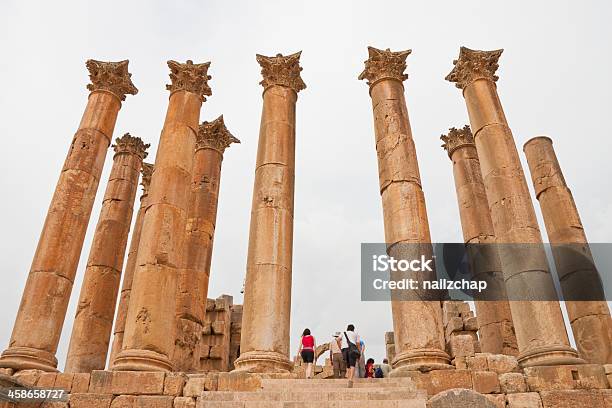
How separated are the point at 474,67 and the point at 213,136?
38.2ft

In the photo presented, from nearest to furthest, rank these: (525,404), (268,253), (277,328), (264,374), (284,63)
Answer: (525,404), (264,374), (277,328), (268,253), (284,63)

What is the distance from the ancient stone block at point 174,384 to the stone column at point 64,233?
3.69 meters

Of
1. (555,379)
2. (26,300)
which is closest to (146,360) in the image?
(26,300)

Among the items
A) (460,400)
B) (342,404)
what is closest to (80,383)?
(342,404)

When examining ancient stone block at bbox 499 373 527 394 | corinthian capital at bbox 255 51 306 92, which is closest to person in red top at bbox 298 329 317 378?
ancient stone block at bbox 499 373 527 394

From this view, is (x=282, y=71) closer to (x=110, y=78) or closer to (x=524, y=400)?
(x=110, y=78)

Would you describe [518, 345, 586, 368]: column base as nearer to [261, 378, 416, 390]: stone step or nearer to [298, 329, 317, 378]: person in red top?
[261, 378, 416, 390]: stone step

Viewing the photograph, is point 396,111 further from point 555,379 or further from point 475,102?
point 555,379

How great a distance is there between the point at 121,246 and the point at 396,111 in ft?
40.7

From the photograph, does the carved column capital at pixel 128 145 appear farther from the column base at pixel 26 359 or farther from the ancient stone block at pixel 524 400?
the ancient stone block at pixel 524 400

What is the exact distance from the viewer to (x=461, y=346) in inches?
704

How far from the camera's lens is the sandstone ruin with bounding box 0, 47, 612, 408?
12.7 m

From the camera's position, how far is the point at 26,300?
48.7 feet

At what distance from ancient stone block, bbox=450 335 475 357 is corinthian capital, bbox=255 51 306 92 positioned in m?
11.4
